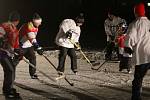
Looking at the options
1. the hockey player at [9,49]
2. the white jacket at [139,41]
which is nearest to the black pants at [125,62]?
the hockey player at [9,49]

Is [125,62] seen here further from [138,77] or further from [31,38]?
[138,77]

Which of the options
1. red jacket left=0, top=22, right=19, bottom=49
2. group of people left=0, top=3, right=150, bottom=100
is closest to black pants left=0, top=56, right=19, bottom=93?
group of people left=0, top=3, right=150, bottom=100

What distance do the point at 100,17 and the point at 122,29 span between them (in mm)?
17629

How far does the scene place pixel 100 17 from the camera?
106 ft

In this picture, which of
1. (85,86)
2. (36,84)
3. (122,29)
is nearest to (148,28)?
(85,86)

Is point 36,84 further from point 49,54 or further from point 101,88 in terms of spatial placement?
point 49,54

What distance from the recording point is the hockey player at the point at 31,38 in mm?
10992

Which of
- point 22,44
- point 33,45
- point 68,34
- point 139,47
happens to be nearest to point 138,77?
point 139,47

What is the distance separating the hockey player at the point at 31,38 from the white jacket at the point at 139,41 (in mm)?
2853

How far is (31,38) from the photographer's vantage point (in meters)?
11.0

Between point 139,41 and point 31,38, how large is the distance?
10.5 ft

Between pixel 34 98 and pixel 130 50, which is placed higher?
pixel 130 50

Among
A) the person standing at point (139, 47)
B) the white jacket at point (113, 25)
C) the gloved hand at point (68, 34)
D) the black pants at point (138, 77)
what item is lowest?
the black pants at point (138, 77)

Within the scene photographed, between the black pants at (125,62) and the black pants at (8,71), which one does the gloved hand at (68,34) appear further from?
the black pants at (8,71)
